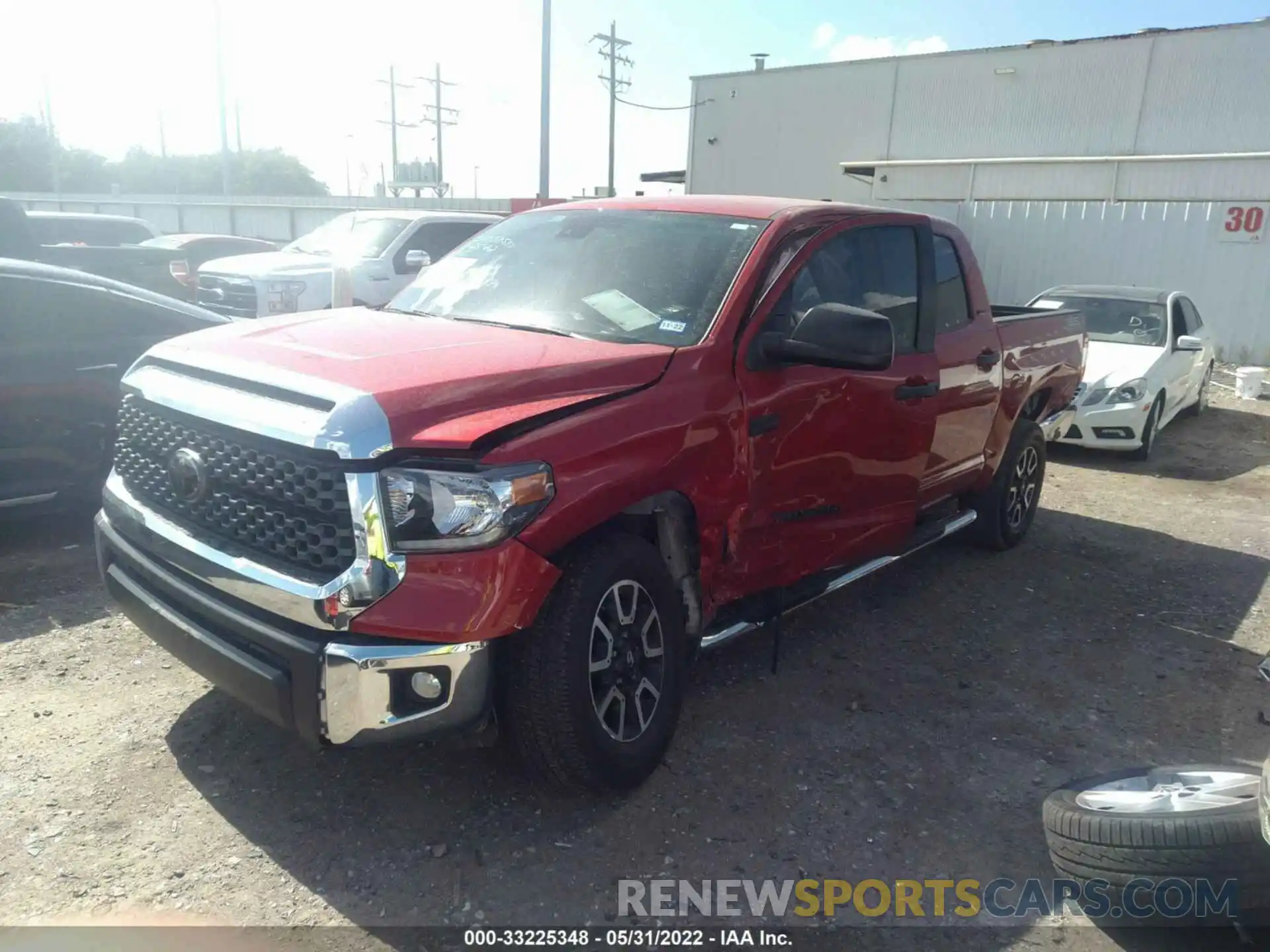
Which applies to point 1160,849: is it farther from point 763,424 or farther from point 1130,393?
point 1130,393

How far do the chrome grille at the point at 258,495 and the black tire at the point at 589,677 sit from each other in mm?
610

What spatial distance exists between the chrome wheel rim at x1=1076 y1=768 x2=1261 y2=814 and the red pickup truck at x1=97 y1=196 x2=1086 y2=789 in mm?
1310

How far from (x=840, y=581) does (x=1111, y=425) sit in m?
5.96

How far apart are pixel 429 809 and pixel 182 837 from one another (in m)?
0.73

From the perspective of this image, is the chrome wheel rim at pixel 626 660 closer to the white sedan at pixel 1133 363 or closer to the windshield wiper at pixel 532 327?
the windshield wiper at pixel 532 327

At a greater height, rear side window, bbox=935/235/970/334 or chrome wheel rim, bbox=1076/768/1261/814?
rear side window, bbox=935/235/970/334

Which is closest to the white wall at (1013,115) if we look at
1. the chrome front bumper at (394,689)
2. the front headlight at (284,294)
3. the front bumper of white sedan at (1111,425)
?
the front bumper of white sedan at (1111,425)

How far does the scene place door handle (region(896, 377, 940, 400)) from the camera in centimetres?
430

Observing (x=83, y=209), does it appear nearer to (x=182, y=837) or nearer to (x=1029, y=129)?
(x=1029, y=129)

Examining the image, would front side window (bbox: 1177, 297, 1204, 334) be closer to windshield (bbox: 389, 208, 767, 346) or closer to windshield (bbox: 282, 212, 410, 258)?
windshield (bbox: 389, 208, 767, 346)

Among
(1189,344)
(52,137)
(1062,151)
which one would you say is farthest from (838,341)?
(52,137)

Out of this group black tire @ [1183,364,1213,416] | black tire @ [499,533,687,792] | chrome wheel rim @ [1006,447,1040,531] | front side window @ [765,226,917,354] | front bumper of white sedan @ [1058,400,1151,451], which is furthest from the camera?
black tire @ [1183,364,1213,416]

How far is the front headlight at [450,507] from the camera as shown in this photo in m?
2.57

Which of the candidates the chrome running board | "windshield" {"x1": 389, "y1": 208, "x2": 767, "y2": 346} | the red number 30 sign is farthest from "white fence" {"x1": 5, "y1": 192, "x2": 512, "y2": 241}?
"windshield" {"x1": 389, "y1": 208, "x2": 767, "y2": 346}
